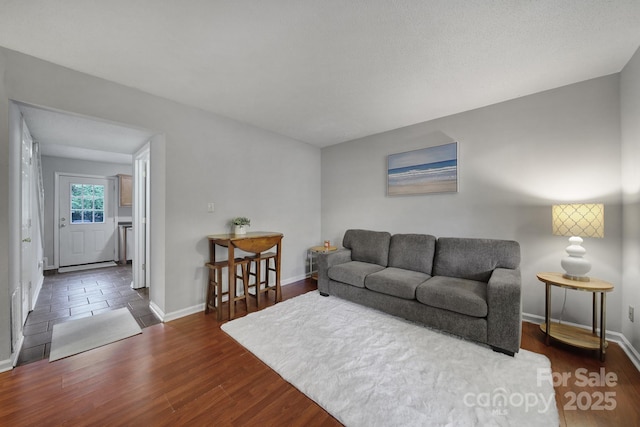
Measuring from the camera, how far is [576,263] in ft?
6.39

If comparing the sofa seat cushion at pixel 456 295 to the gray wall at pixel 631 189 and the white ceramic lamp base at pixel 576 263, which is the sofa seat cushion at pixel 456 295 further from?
the gray wall at pixel 631 189

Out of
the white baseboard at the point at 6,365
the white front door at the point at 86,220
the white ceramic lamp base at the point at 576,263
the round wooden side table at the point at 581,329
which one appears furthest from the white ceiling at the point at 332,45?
the white front door at the point at 86,220

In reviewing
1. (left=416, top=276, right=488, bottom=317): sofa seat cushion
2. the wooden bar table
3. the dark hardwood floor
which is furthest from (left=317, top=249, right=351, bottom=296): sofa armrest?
the dark hardwood floor

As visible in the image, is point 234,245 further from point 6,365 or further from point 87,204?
point 87,204

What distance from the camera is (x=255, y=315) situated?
2578 millimetres

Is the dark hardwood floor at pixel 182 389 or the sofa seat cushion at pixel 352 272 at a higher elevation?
the sofa seat cushion at pixel 352 272

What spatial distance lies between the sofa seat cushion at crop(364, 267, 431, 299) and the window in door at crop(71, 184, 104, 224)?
5.72 m

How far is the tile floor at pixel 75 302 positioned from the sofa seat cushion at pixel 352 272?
195 cm

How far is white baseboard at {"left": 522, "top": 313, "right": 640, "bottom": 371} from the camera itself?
1771mm

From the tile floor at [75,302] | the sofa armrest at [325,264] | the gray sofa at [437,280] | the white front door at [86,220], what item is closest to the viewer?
the gray sofa at [437,280]

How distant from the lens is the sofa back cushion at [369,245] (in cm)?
313

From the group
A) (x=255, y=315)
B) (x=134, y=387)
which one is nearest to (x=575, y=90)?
(x=255, y=315)

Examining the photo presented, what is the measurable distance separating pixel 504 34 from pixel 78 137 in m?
4.65

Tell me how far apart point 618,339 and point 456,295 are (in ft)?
4.54
